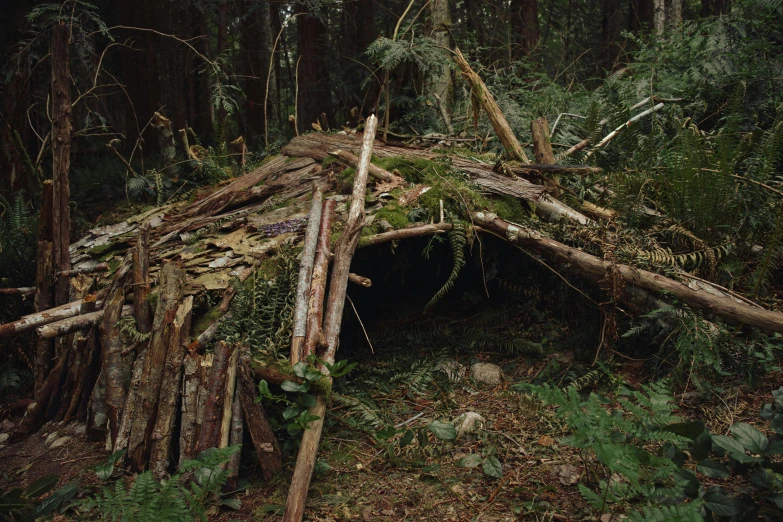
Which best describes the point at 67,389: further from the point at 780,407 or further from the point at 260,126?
the point at 260,126

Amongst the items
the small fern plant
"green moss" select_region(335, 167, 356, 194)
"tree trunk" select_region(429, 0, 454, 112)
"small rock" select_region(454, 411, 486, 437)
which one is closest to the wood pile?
"green moss" select_region(335, 167, 356, 194)

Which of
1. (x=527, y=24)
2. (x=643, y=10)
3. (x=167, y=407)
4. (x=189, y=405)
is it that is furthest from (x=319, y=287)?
(x=643, y=10)

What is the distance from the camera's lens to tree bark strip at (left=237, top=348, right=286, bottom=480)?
3.00 meters

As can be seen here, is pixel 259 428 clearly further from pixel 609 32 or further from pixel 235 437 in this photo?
pixel 609 32

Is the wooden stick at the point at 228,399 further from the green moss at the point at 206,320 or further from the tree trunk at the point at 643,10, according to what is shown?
the tree trunk at the point at 643,10

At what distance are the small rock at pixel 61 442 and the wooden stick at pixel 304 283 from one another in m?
1.90

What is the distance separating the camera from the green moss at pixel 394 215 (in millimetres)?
4043

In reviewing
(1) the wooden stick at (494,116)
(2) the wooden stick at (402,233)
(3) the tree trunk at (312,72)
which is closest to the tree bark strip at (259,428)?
(2) the wooden stick at (402,233)

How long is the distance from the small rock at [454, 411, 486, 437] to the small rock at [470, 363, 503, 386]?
51 cm

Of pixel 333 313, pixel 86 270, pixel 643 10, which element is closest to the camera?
pixel 333 313

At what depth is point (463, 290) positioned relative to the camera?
15.9ft

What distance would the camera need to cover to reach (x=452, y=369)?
4047 millimetres

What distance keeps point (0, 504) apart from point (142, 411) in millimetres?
781

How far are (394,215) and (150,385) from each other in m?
2.06
